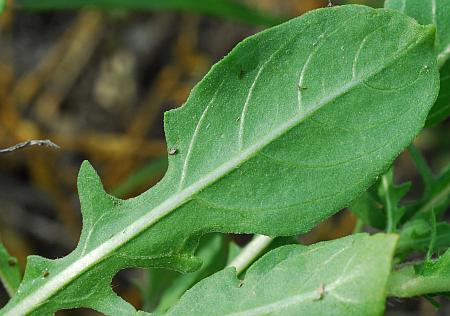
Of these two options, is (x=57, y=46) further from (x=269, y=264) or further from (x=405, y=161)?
(x=269, y=264)

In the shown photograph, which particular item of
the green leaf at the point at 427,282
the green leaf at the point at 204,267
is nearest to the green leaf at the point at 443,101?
the green leaf at the point at 427,282

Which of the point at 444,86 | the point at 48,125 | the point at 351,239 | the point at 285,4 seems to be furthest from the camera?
the point at 285,4

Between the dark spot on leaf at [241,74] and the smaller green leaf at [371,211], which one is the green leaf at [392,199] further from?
the dark spot on leaf at [241,74]

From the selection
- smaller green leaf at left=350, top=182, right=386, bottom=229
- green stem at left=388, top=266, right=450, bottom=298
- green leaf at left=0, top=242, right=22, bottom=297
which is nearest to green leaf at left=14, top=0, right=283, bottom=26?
green leaf at left=0, top=242, right=22, bottom=297

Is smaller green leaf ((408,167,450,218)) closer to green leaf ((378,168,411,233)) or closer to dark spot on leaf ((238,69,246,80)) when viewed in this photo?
green leaf ((378,168,411,233))

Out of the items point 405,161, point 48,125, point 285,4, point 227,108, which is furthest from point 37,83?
point 227,108

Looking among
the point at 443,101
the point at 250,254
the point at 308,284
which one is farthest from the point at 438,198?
the point at 308,284
